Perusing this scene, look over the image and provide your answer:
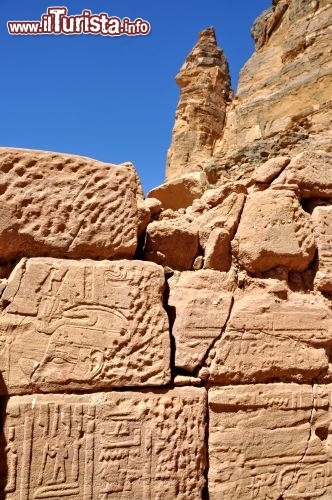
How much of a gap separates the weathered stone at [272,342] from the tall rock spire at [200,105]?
15851mm

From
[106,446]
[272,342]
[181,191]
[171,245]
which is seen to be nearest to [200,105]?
[181,191]

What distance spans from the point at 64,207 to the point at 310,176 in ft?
5.38

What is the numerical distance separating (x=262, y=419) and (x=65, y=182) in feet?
5.64

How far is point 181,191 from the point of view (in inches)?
182

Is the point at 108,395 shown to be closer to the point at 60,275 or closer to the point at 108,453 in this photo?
the point at 108,453

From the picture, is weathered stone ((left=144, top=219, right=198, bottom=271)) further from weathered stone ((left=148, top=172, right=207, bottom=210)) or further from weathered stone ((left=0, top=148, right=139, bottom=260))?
weathered stone ((left=148, top=172, right=207, bottom=210))

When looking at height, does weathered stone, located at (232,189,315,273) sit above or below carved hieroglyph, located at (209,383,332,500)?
above

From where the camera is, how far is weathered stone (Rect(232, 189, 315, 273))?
9.04ft

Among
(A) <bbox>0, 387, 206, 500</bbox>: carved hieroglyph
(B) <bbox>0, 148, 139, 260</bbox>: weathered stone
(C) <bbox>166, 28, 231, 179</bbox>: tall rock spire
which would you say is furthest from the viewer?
(C) <bbox>166, 28, 231, 179</bbox>: tall rock spire

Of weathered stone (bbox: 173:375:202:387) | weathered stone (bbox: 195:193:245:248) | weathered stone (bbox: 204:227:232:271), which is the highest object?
weathered stone (bbox: 195:193:245:248)

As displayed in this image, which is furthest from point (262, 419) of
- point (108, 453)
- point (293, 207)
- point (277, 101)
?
point (277, 101)

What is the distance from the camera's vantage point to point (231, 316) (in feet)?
8.55

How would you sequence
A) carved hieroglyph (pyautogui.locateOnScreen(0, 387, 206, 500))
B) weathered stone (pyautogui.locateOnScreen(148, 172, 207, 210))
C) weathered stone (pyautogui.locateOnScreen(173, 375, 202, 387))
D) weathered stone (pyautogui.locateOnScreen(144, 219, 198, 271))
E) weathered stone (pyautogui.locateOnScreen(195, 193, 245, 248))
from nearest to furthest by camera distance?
carved hieroglyph (pyautogui.locateOnScreen(0, 387, 206, 500)) → weathered stone (pyautogui.locateOnScreen(173, 375, 202, 387)) → weathered stone (pyautogui.locateOnScreen(144, 219, 198, 271)) → weathered stone (pyautogui.locateOnScreen(195, 193, 245, 248)) → weathered stone (pyautogui.locateOnScreen(148, 172, 207, 210))

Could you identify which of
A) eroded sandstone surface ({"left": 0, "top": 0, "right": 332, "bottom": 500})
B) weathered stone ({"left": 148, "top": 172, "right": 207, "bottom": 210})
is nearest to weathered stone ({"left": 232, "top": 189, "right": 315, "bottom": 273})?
eroded sandstone surface ({"left": 0, "top": 0, "right": 332, "bottom": 500})
